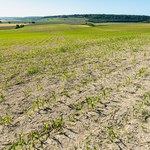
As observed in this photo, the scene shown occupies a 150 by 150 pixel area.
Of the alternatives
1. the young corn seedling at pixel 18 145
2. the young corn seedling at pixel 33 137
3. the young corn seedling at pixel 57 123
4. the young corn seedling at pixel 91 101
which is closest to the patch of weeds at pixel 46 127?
the young corn seedling at pixel 57 123

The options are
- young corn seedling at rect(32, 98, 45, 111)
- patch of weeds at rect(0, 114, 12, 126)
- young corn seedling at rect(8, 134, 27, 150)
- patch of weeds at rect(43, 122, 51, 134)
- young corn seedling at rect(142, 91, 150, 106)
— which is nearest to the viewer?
young corn seedling at rect(8, 134, 27, 150)

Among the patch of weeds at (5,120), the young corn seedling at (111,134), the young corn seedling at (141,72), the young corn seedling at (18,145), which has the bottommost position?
the young corn seedling at (141,72)

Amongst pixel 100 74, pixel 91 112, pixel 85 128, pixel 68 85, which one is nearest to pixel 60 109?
pixel 91 112

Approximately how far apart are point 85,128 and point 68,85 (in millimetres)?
5264

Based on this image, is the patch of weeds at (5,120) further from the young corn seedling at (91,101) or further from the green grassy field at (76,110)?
the young corn seedling at (91,101)

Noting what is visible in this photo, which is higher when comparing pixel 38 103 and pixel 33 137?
pixel 33 137

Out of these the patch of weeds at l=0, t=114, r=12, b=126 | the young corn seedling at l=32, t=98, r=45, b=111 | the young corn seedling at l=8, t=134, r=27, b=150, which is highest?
the young corn seedling at l=8, t=134, r=27, b=150

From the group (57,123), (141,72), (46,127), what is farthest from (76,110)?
(141,72)

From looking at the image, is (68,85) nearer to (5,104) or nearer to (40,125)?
(5,104)

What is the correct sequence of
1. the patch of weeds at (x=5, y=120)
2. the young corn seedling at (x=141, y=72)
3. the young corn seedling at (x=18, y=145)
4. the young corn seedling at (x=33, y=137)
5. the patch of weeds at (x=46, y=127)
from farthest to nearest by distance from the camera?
1. the young corn seedling at (x=141, y=72)
2. the patch of weeds at (x=5, y=120)
3. the patch of weeds at (x=46, y=127)
4. the young corn seedling at (x=33, y=137)
5. the young corn seedling at (x=18, y=145)

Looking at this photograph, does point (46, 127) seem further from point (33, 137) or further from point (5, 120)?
point (5, 120)

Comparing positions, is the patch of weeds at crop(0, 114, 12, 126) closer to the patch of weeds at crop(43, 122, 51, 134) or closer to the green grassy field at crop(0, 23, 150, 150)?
the green grassy field at crop(0, 23, 150, 150)

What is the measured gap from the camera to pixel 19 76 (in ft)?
51.3

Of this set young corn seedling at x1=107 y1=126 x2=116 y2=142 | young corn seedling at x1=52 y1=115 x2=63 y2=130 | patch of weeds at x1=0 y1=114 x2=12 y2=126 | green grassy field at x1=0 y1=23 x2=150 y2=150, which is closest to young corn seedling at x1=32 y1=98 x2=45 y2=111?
green grassy field at x1=0 y1=23 x2=150 y2=150
